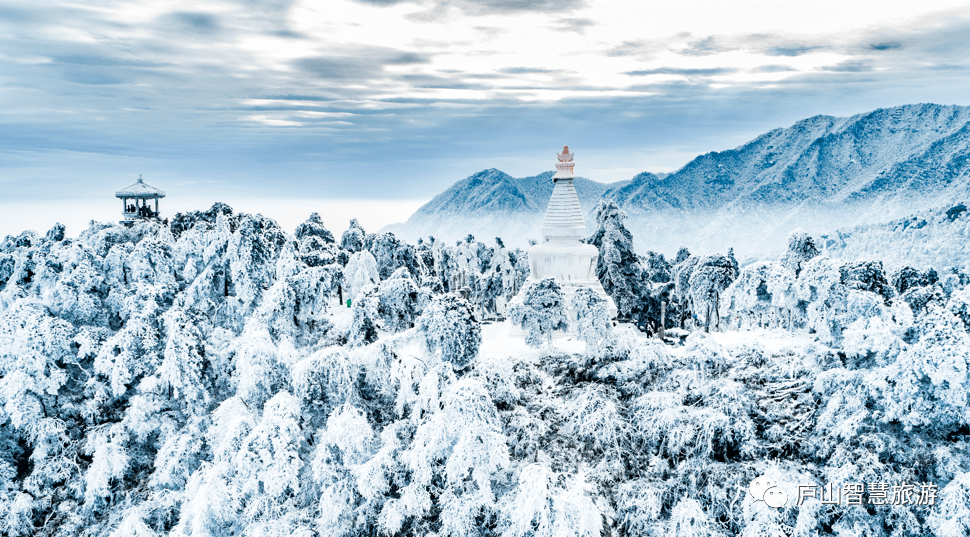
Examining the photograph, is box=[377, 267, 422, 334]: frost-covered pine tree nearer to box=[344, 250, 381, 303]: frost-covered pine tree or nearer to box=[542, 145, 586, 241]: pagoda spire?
box=[344, 250, 381, 303]: frost-covered pine tree

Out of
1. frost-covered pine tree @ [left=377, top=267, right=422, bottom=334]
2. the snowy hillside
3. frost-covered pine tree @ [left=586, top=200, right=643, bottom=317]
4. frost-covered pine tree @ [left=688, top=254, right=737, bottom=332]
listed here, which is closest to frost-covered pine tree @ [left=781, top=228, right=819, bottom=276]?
frost-covered pine tree @ [left=688, top=254, right=737, bottom=332]

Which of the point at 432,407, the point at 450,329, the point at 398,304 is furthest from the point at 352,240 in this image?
the point at 432,407

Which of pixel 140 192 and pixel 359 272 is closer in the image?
pixel 359 272

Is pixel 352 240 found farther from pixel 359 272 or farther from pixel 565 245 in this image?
pixel 565 245

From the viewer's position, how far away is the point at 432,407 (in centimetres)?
2261

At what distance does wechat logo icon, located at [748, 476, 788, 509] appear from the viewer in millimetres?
18906

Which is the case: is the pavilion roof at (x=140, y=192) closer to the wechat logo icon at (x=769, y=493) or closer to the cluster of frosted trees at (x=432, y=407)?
A: the cluster of frosted trees at (x=432, y=407)

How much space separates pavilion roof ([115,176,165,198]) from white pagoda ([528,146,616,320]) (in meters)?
32.8

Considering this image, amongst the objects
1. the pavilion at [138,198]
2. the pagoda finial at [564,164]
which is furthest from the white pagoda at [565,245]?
the pavilion at [138,198]

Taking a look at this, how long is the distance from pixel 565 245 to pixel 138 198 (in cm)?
3564

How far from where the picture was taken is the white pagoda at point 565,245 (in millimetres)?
35719

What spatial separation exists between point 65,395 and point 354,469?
16715mm

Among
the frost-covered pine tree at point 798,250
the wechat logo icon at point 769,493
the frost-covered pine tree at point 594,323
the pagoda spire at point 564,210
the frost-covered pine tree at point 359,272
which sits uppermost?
the pagoda spire at point 564,210

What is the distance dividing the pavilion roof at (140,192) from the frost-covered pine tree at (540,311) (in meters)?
35.7
